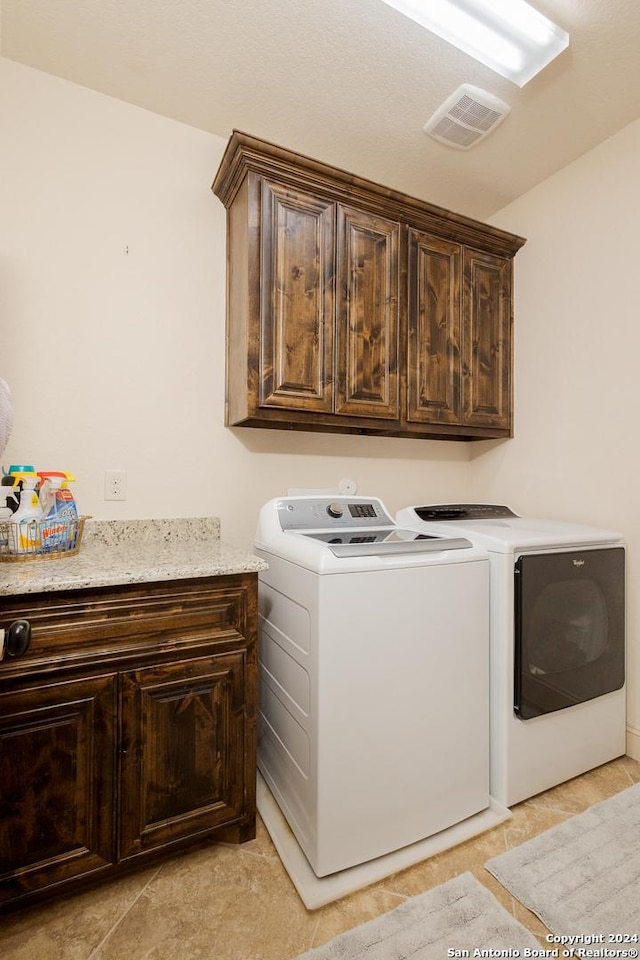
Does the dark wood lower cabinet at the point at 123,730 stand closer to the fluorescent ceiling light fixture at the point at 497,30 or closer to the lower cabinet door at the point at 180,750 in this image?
the lower cabinet door at the point at 180,750

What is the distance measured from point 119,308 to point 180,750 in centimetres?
161

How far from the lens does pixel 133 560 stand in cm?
144

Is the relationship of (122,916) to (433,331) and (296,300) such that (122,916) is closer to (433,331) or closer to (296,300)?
(296,300)

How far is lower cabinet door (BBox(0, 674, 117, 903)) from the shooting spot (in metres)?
1.12

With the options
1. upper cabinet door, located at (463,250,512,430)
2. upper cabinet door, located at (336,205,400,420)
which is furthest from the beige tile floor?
upper cabinet door, located at (463,250,512,430)

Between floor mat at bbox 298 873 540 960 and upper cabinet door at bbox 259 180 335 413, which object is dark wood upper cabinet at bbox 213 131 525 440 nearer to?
upper cabinet door at bbox 259 180 335 413

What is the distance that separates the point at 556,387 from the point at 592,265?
1.81 ft

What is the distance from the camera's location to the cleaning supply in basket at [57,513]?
148 centimetres

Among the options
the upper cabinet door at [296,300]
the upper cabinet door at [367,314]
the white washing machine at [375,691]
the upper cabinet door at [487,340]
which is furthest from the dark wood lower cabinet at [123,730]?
the upper cabinet door at [487,340]

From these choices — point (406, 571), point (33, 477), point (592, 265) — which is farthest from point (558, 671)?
point (33, 477)

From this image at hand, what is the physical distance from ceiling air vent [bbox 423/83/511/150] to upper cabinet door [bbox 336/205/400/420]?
1.28 ft

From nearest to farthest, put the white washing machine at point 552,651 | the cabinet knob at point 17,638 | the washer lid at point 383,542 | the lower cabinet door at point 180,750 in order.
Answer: the cabinet knob at point 17,638
the lower cabinet door at point 180,750
the washer lid at point 383,542
the white washing machine at point 552,651

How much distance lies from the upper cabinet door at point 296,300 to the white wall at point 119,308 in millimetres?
345

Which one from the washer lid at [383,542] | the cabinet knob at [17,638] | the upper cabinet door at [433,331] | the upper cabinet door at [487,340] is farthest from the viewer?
the upper cabinet door at [487,340]
